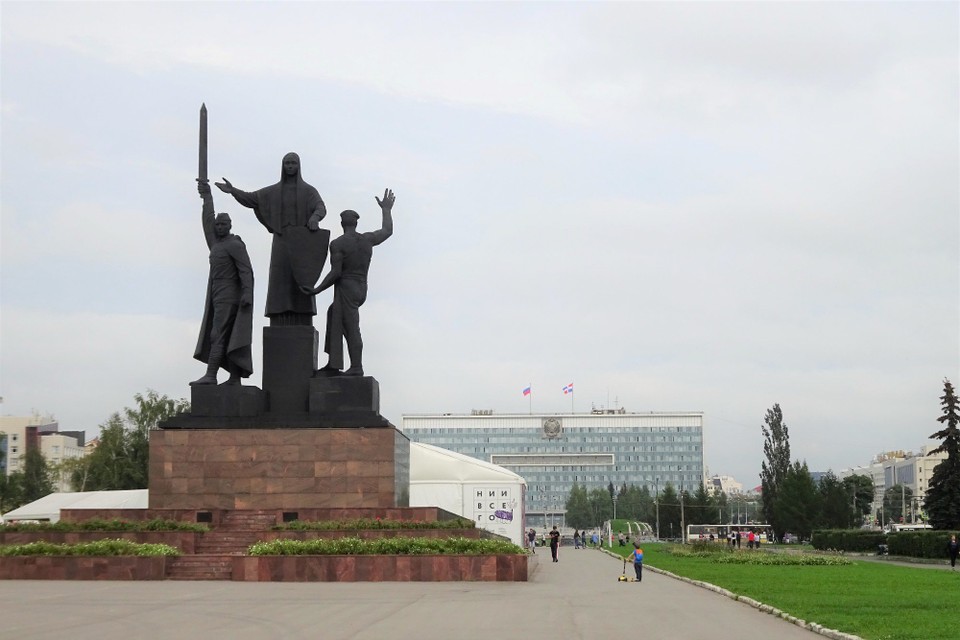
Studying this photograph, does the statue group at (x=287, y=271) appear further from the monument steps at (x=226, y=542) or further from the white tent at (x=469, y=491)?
the white tent at (x=469, y=491)

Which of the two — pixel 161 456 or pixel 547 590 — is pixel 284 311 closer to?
pixel 161 456

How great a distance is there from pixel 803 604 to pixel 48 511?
2814 centimetres

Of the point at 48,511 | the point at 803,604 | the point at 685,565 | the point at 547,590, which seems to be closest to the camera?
the point at 803,604

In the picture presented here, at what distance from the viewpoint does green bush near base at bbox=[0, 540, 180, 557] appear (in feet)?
64.1

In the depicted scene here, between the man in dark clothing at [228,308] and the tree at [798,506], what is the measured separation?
49388mm

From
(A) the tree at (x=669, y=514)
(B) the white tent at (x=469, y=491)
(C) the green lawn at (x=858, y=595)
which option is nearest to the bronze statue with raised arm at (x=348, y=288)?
(C) the green lawn at (x=858, y=595)

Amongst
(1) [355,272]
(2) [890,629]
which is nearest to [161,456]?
(1) [355,272]

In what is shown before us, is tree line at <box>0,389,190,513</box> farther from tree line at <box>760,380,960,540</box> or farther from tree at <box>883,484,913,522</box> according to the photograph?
tree at <box>883,484,913,522</box>

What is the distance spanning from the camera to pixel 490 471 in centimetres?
3819

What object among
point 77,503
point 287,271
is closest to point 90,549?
point 287,271

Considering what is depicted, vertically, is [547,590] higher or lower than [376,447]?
lower

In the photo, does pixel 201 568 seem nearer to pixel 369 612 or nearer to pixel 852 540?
pixel 369 612

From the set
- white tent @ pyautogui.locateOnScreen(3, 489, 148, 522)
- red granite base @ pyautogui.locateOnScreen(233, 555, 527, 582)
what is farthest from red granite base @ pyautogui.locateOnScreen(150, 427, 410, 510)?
white tent @ pyautogui.locateOnScreen(3, 489, 148, 522)

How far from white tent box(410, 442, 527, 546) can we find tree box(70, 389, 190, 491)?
15166 millimetres
